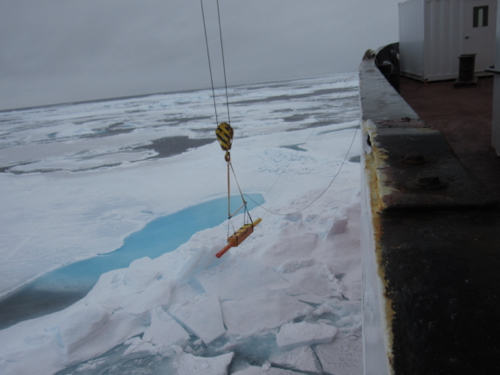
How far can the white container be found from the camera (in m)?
7.26

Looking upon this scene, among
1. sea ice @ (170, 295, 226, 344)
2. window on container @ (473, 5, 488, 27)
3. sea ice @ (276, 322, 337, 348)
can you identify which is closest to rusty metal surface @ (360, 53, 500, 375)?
sea ice @ (276, 322, 337, 348)

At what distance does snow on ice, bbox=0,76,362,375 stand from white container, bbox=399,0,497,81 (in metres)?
2.98

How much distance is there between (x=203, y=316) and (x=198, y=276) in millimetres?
981

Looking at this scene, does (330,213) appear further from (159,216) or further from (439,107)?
(159,216)

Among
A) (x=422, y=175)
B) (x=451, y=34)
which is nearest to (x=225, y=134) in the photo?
(x=422, y=175)

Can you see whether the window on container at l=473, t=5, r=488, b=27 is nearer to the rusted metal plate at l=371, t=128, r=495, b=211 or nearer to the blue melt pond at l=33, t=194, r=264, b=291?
→ the blue melt pond at l=33, t=194, r=264, b=291

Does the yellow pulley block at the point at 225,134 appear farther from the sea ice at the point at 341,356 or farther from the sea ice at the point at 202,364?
the sea ice at the point at 341,356

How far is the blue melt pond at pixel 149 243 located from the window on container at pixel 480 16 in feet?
18.3

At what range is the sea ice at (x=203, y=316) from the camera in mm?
4168

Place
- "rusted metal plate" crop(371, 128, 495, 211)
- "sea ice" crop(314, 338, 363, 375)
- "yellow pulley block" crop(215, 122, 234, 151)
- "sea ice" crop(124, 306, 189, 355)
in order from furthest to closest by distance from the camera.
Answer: "yellow pulley block" crop(215, 122, 234, 151) < "sea ice" crop(124, 306, 189, 355) < "sea ice" crop(314, 338, 363, 375) < "rusted metal plate" crop(371, 128, 495, 211)

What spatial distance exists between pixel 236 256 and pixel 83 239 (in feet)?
10.8

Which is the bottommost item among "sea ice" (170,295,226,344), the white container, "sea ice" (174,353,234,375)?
"sea ice" (174,353,234,375)

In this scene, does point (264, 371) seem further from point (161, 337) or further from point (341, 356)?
point (161, 337)

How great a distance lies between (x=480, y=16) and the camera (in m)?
7.28
